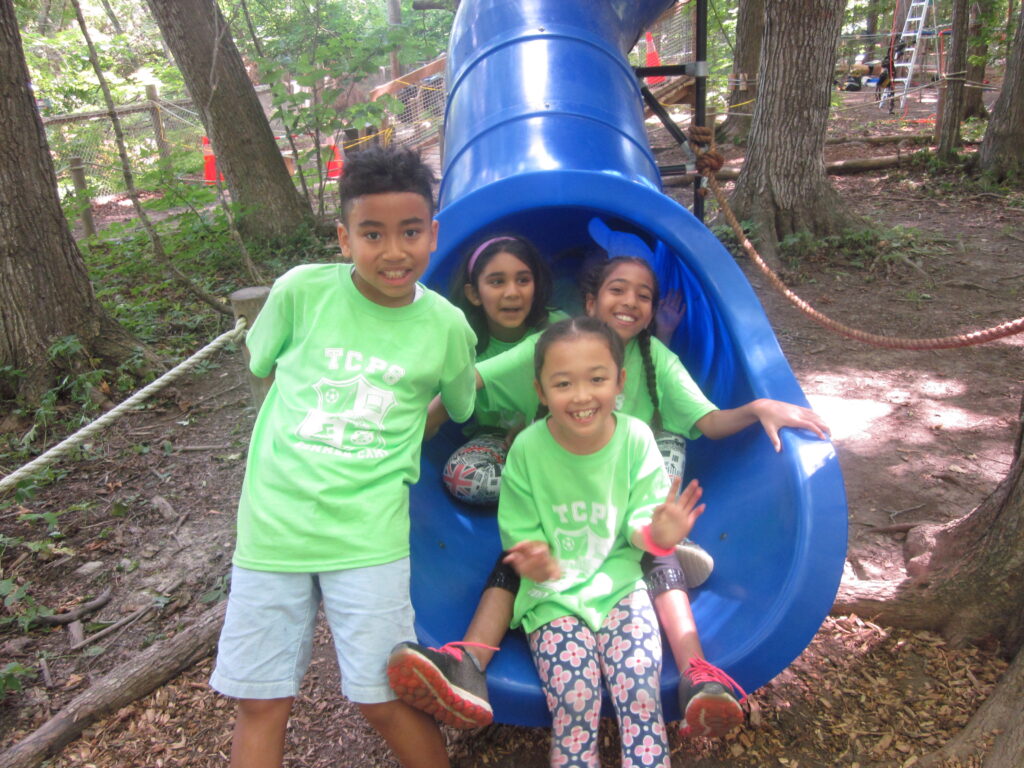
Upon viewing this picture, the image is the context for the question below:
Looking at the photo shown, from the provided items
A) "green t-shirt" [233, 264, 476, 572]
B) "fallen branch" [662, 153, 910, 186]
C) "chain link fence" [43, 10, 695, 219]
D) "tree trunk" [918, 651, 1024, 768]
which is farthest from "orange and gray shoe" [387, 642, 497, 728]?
"fallen branch" [662, 153, 910, 186]

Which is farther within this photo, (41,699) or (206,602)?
(206,602)

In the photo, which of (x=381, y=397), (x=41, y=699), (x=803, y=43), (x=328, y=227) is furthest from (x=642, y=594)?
(x=328, y=227)

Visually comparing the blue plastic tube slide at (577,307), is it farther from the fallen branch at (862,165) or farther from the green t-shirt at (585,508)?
the fallen branch at (862,165)

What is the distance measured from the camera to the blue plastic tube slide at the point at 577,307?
173cm

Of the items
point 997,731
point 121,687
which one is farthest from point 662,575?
point 121,687

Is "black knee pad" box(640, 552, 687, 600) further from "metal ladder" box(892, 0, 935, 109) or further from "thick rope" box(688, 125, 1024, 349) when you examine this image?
"metal ladder" box(892, 0, 935, 109)

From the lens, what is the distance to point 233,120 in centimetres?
555

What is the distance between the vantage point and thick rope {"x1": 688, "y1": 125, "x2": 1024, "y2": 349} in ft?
5.82

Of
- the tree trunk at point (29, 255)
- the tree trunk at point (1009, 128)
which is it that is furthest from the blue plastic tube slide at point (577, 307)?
the tree trunk at point (1009, 128)

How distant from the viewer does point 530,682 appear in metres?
1.74

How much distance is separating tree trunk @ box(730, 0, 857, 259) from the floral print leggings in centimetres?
399

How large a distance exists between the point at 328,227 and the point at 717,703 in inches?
206

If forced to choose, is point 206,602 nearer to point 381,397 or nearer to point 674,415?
point 381,397

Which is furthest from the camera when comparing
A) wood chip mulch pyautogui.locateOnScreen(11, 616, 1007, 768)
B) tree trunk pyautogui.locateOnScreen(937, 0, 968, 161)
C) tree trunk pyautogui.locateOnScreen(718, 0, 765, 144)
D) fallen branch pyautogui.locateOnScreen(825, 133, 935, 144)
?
tree trunk pyautogui.locateOnScreen(718, 0, 765, 144)
